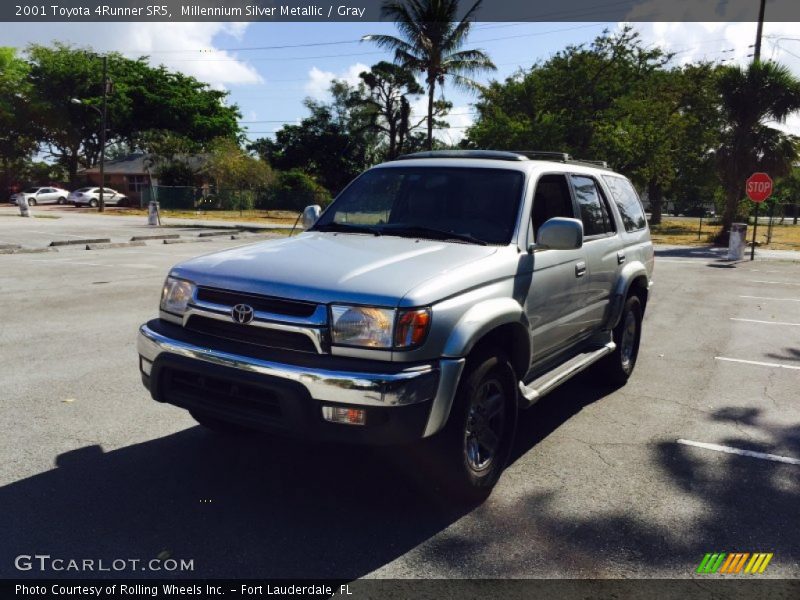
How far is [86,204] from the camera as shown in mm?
49281

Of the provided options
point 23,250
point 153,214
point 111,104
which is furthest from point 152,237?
point 111,104

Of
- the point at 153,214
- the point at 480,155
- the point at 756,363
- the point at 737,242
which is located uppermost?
the point at 480,155

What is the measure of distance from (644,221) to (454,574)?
496 cm

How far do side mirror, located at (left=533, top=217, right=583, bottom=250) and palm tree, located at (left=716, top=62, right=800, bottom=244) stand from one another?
997 inches

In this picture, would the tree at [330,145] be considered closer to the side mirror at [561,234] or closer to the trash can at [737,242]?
the trash can at [737,242]

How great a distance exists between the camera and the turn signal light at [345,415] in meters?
3.15

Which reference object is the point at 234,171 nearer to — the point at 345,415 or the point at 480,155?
the point at 480,155

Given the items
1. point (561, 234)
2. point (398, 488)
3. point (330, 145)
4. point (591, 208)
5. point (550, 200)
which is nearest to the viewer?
point (398, 488)

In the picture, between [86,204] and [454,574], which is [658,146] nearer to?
[454,574]

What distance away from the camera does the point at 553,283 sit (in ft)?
14.8

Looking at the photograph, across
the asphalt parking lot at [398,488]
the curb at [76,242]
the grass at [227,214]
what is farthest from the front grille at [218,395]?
the grass at [227,214]

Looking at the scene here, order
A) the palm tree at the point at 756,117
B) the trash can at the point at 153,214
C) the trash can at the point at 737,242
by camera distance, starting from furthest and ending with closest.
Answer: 1. the trash can at the point at 153,214
2. the palm tree at the point at 756,117
3. the trash can at the point at 737,242

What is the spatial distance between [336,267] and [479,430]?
49.6 inches

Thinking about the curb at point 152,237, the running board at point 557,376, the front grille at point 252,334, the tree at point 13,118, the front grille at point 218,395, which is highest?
the tree at point 13,118
